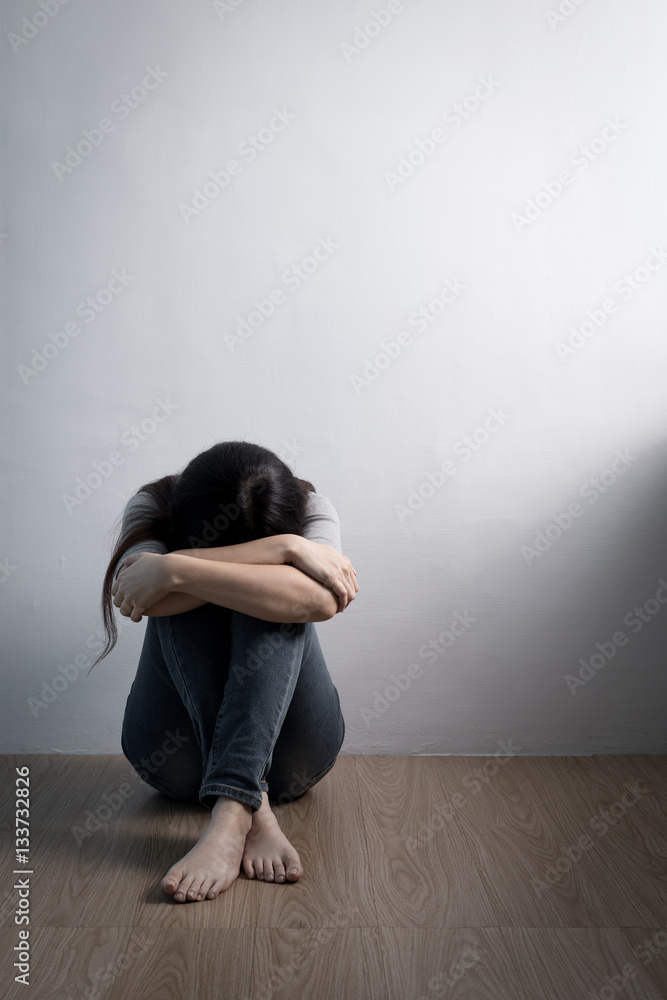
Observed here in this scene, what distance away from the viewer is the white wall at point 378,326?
1.68m

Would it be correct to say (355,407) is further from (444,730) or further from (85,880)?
(85,880)

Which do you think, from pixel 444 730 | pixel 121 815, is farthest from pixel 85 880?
pixel 444 730

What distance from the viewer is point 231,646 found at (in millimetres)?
1229

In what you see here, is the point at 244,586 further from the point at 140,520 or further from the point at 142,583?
the point at 140,520

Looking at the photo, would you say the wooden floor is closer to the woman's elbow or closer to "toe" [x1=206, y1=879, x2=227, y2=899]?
"toe" [x1=206, y1=879, x2=227, y2=899]

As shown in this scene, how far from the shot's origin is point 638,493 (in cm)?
177

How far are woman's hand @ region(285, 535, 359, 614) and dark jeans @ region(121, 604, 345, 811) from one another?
0.27 ft

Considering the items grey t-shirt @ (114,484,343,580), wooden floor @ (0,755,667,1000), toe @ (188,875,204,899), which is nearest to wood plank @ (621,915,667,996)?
wooden floor @ (0,755,667,1000)

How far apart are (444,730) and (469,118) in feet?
4.57

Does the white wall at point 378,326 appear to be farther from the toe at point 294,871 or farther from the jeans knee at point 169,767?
the toe at point 294,871

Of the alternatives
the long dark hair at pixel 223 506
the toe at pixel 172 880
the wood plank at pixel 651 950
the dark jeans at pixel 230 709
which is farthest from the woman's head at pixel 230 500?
the wood plank at pixel 651 950

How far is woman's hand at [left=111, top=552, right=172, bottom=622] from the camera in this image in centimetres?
117

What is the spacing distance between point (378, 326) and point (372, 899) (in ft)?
3.78

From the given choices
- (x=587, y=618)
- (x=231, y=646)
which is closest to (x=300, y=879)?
(x=231, y=646)
